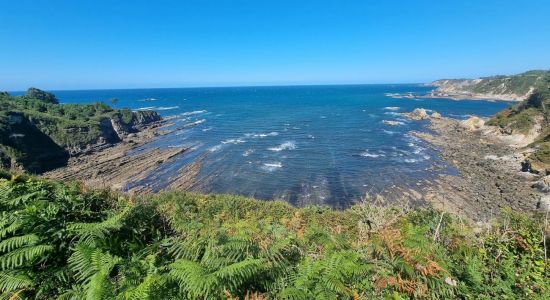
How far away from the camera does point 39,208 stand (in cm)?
558

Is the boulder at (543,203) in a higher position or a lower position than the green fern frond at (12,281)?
lower

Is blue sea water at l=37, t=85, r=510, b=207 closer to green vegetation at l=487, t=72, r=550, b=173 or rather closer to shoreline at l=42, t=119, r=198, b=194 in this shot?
shoreline at l=42, t=119, r=198, b=194

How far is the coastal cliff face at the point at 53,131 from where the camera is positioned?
46.4 m

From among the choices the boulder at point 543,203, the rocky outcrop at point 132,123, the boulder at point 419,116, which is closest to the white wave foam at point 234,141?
the rocky outcrop at point 132,123

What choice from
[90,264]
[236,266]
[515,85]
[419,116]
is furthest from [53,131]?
[515,85]

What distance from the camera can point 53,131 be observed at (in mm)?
57531

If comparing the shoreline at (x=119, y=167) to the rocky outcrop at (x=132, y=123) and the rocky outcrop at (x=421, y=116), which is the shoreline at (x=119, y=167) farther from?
the rocky outcrop at (x=421, y=116)

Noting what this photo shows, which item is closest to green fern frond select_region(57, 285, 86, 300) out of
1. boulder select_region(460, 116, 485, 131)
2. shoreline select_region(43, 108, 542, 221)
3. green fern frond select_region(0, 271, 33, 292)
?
green fern frond select_region(0, 271, 33, 292)

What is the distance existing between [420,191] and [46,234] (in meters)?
37.3

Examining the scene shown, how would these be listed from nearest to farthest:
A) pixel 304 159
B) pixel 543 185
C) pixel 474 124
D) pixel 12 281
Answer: pixel 12 281, pixel 543 185, pixel 304 159, pixel 474 124

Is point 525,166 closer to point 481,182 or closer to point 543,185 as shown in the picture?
point 543,185

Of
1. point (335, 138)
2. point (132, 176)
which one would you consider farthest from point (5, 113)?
point (335, 138)

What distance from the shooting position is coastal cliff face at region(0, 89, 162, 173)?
46.4m

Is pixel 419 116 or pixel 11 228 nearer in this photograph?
pixel 11 228
